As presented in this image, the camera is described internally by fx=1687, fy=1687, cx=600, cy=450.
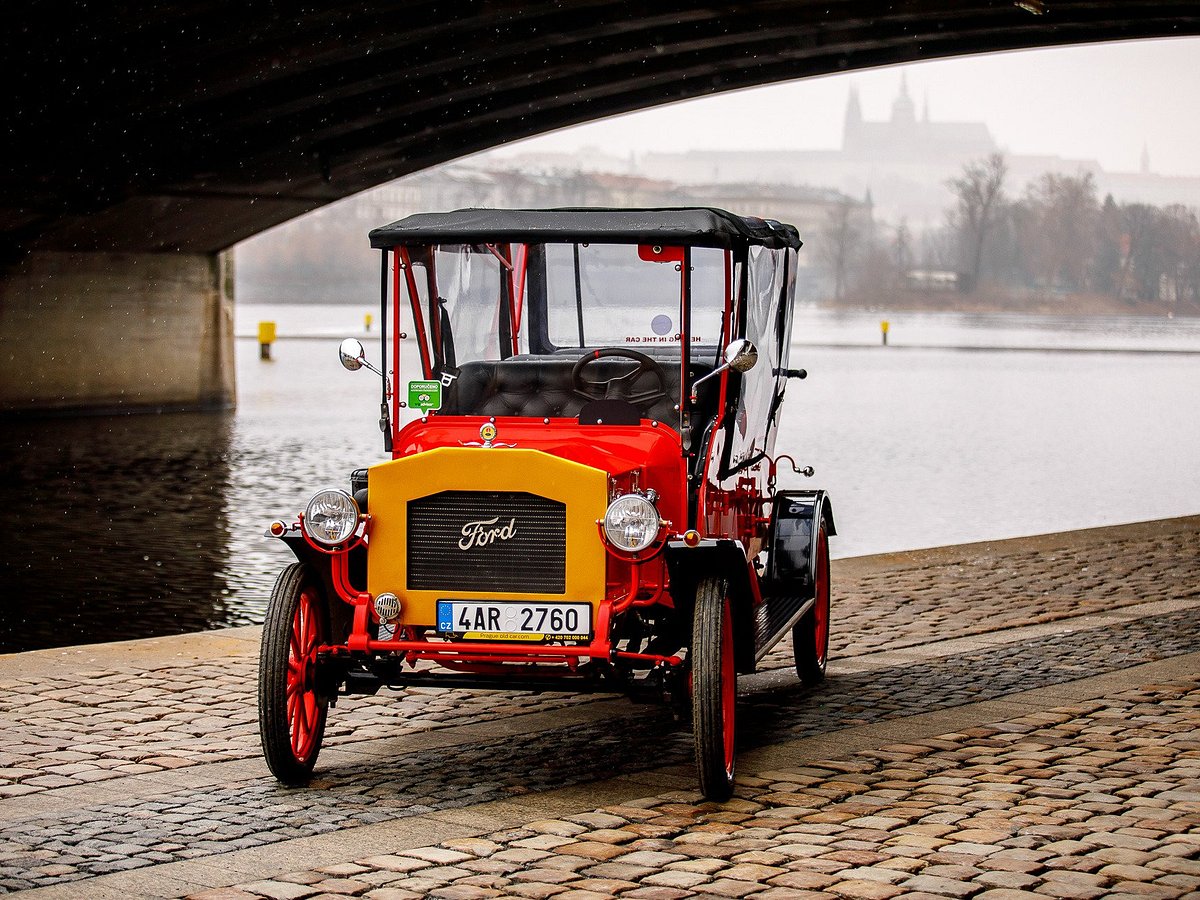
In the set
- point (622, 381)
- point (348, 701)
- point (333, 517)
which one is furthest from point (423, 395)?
point (348, 701)

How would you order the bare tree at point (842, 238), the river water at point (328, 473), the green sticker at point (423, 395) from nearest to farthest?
the green sticker at point (423, 395)
the river water at point (328, 473)
the bare tree at point (842, 238)

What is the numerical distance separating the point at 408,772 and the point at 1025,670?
11.6 feet

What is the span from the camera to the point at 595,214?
6.98 m

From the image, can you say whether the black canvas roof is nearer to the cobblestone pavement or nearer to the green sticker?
the green sticker

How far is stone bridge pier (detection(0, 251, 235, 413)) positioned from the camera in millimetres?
29266

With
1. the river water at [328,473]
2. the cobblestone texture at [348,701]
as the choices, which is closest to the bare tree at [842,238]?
the river water at [328,473]

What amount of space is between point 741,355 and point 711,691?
133 centimetres

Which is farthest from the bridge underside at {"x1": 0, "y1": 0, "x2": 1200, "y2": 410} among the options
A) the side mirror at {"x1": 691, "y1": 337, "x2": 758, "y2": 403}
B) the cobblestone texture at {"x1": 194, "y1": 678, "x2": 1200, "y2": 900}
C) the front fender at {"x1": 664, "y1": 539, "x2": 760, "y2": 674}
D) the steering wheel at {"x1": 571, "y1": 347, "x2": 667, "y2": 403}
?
the cobblestone texture at {"x1": 194, "y1": 678, "x2": 1200, "y2": 900}

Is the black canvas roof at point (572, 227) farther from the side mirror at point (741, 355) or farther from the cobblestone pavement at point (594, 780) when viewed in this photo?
the cobblestone pavement at point (594, 780)

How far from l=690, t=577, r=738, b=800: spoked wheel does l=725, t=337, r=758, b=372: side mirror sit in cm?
85

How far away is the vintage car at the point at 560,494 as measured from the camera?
6180mm

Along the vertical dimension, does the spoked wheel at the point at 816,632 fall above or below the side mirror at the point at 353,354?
below

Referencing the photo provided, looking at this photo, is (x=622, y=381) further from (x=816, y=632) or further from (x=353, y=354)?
(x=816, y=632)

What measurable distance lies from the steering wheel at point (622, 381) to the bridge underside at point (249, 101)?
12.4 meters
